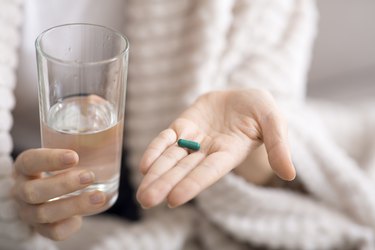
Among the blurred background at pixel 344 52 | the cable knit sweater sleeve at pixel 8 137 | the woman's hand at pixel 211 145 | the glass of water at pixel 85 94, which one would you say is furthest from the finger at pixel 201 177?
Result: the blurred background at pixel 344 52

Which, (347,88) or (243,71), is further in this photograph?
(347,88)

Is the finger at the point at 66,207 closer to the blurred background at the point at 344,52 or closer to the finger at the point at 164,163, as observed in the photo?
the finger at the point at 164,163

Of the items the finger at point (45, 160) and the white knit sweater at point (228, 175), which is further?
the white knit sweater at point (228, 175)

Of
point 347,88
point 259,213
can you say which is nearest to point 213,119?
point 259,213

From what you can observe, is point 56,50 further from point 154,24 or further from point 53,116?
point 154,24

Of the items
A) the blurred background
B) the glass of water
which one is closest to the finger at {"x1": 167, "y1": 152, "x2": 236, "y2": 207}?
the glass of water

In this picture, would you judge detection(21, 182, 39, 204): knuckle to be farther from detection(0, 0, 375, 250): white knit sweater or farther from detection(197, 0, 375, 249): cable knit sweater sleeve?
detection(197, 0, 375, 249): cable knit sweater sleeve
